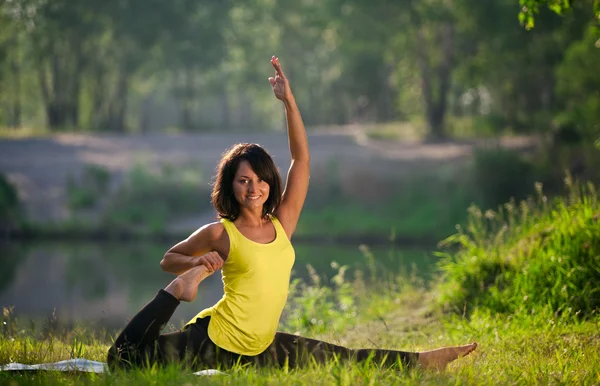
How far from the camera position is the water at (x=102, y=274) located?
1502cm

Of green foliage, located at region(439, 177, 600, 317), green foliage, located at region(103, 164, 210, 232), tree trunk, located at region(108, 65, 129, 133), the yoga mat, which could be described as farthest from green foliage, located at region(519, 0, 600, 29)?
tree trunk, located at region(108, 65, 129, 133)

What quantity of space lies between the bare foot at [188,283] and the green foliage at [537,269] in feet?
11.5

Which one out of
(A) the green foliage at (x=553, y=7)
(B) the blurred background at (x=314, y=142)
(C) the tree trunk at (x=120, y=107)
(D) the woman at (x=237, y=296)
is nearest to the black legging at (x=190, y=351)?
(D) the woman at (x=237, y=296)

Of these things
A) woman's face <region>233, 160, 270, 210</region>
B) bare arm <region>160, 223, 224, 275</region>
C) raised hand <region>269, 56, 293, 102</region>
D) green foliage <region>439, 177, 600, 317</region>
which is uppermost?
raised hand <region>269, 56, 293, 102</region>

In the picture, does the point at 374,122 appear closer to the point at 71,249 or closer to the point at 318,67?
the point at 318,67

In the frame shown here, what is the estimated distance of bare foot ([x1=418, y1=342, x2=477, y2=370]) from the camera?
538cm

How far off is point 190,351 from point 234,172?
39.2 inches

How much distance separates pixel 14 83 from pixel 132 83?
7.16 metres

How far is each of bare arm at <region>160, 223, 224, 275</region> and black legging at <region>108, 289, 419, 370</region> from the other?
0.16m

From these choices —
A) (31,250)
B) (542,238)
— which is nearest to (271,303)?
(542,238)

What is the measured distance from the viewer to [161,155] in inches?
1304

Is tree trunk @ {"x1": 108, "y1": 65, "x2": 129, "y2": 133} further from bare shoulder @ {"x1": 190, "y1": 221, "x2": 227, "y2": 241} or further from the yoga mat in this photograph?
bare shoulder @ {"x1": 190, "y1": 221, "x2": 227, "y2": 241}

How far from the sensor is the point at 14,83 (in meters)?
56.4

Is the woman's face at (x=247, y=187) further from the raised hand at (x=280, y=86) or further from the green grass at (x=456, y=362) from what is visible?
the green grass at (x=456, y=362)
